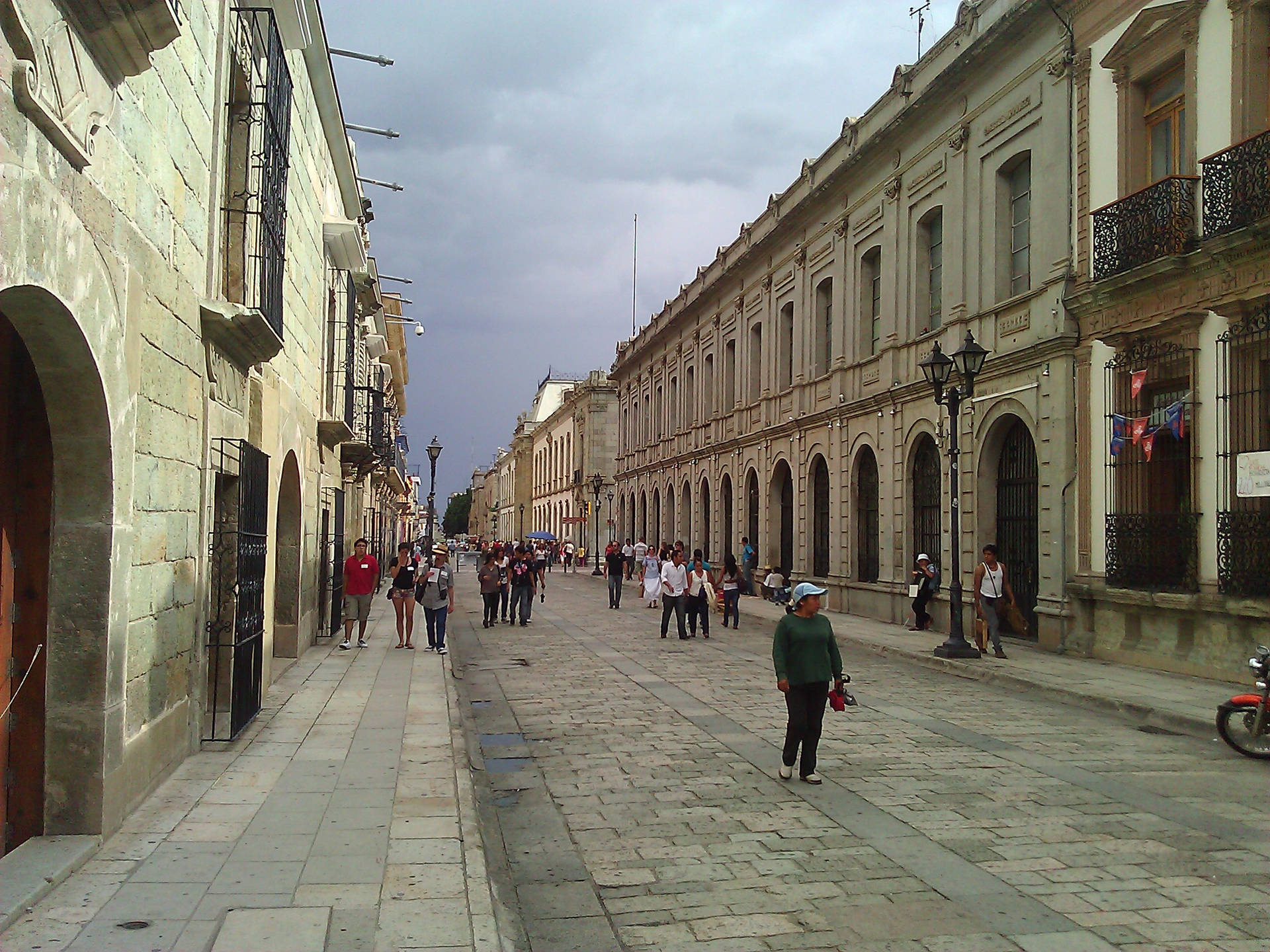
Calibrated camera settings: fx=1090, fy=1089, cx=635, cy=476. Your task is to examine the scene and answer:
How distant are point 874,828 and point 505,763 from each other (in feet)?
10.9

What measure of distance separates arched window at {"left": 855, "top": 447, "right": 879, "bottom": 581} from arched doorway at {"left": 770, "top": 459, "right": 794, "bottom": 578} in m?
4.79

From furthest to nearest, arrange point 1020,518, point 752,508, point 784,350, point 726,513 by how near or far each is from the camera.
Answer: point 726,513
point 752,508
point 784,350
point 1020,518

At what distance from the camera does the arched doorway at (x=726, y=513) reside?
35.9 m

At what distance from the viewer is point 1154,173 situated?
15.4 meters

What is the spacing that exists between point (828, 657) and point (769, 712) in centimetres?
335

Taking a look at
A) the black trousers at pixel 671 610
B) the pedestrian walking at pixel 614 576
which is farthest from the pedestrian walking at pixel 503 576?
the pedestrian walking at pixel 614 576

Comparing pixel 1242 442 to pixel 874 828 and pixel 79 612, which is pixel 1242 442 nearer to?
pixel 874 828

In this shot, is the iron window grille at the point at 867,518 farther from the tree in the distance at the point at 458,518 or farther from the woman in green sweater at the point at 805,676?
the tree in the distance at the point at 458,518

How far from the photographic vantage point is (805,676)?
802cm

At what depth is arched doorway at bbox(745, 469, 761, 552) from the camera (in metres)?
32.8

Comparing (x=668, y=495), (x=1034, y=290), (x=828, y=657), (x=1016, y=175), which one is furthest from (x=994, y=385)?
(x=668, y=495)

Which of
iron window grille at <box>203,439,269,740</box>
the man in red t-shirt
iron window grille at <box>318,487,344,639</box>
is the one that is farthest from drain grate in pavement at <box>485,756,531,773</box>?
iron window grille at <box>318,487,344,639</box>

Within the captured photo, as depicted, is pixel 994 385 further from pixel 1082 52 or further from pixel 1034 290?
pixel 1082 52

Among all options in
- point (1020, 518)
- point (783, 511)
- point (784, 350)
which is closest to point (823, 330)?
point (784, 350)
